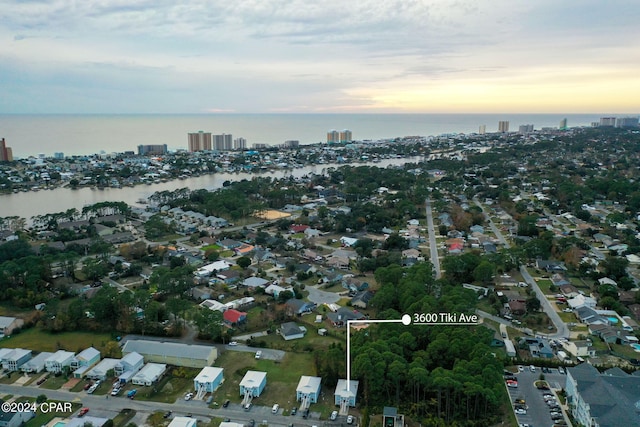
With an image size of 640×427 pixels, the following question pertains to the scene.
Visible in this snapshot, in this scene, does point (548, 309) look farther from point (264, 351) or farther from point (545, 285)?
point (264, 351)

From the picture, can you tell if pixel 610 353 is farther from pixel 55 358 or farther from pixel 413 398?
pixel 55 358

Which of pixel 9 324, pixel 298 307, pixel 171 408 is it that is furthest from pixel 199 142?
pixel 171 408

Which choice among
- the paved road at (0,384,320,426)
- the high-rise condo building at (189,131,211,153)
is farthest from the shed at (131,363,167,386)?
the high-rise condo building at (189,131,211,153)

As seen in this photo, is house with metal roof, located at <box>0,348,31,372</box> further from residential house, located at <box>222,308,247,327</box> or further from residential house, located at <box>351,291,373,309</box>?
residential house, located at <box>351,291,373,309</box>

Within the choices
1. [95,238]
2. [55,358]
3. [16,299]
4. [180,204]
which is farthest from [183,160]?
[55,358]

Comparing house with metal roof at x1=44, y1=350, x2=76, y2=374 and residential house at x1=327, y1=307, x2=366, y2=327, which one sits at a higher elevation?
residential house at x1=327, y1=307, x2=366, y2=327

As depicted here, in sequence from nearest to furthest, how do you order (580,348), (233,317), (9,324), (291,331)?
(580,348), (291,331), (9,324), (233,317)
